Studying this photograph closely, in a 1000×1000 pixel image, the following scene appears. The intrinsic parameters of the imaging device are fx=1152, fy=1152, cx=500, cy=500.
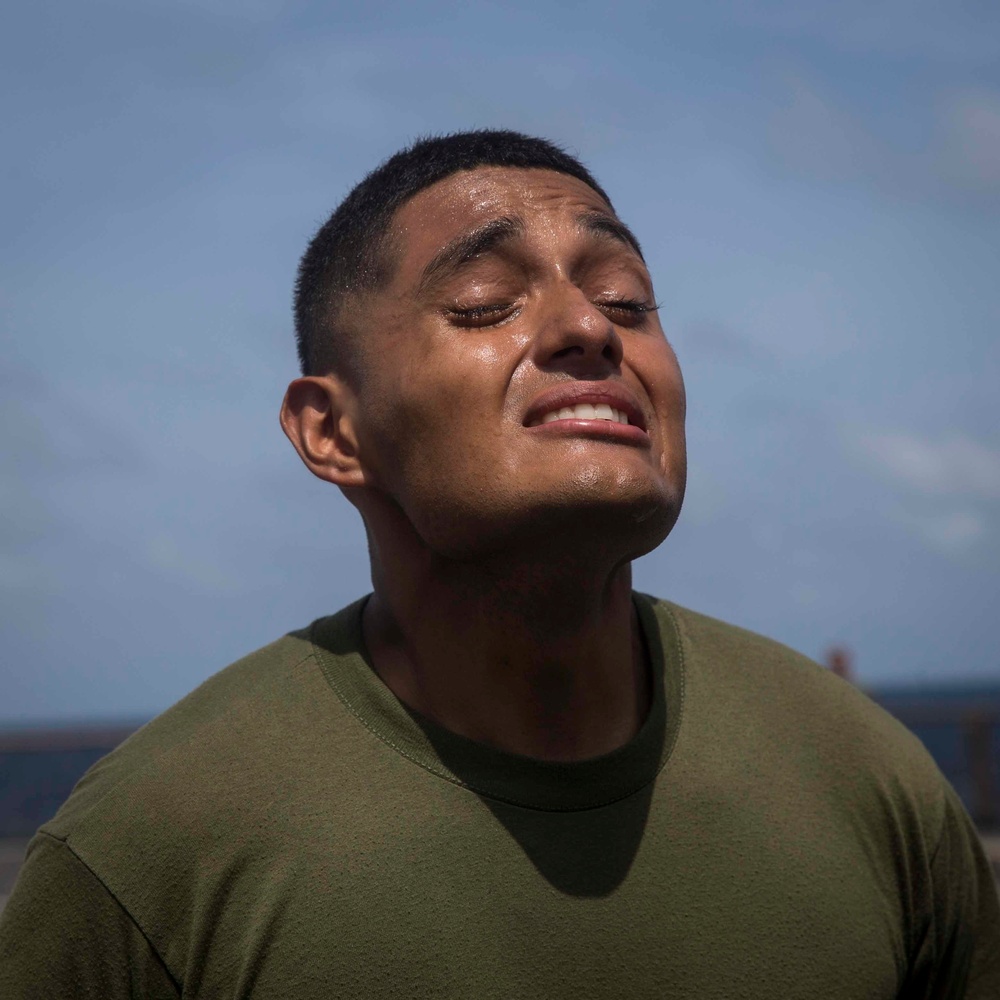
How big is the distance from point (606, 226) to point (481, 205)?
1.01ft

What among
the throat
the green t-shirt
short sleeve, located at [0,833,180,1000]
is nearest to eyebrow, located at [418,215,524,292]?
the throat

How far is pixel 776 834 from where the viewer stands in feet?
8.49

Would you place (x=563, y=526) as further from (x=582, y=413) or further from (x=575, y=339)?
(x=575, y=339)

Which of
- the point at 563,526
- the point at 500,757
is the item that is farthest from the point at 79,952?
the point at 563,526

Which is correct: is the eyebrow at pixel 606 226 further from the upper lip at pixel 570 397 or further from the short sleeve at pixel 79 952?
the short sleeve at pixel 79 952

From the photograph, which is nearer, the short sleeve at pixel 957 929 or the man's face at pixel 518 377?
the man's face at pixel 518 377

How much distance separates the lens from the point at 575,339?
2488 mm

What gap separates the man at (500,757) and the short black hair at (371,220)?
0.01 m

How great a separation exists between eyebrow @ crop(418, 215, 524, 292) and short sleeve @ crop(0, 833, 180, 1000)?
→ 1.48 metres

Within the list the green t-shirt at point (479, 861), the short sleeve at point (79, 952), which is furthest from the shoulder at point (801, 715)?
the short sleeve at point (79, 952)

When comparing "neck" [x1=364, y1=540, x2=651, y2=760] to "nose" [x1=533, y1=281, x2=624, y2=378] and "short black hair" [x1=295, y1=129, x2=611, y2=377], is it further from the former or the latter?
"short black hair" [x1=295, y1=129, x2=611, y2=377]

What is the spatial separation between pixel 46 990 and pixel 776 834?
61.6 inches

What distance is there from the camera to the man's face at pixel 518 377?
7.83 ft


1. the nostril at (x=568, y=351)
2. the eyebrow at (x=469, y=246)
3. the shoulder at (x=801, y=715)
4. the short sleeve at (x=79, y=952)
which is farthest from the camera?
the shoulder at (x=801, y=715)
